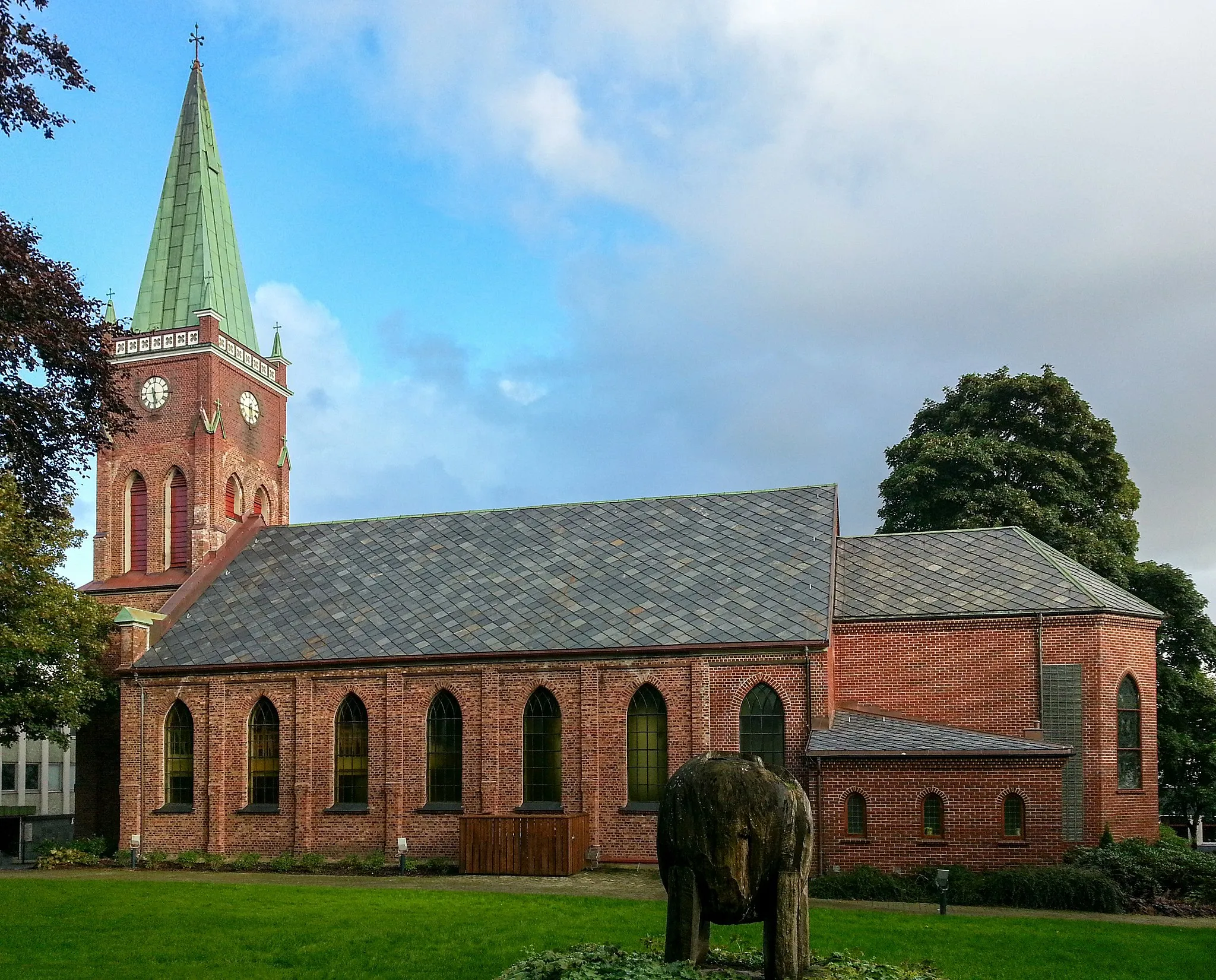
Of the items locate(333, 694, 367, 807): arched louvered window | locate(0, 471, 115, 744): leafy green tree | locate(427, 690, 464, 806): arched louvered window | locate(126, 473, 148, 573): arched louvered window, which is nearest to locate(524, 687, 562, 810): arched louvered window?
locate(427, 690, 464, 806): arched louvered window

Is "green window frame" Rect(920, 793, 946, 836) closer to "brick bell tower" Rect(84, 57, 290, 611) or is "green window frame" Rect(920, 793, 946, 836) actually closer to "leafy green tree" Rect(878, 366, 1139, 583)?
"leafy green tree" Rect(878, 366, 1139, 583)

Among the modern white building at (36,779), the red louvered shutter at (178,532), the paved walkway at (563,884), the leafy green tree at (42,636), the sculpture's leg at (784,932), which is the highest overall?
the red louvered shutter at (178,532)

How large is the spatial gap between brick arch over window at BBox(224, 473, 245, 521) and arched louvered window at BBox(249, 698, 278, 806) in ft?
30.1

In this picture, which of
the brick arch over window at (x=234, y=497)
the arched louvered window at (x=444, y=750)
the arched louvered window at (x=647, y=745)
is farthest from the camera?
the brick arch over window at (x=234, y=497)

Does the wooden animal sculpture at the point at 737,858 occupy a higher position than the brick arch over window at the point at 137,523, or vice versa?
the brick arch over window at the point at 137,523

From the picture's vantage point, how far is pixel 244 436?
135 feet

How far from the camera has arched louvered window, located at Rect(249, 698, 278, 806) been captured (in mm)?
32125

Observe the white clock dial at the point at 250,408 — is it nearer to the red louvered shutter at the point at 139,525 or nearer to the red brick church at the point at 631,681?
the red louvered shutter at the point at 139,525

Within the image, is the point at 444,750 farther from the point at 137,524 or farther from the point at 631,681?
the point at 137,524

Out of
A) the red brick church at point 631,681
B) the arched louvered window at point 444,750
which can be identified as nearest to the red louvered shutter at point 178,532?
the red brick church at point 631,681

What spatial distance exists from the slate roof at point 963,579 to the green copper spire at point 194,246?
74.5ft

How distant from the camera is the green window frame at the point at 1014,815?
25438 mm

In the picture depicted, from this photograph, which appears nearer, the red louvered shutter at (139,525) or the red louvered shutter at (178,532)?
the red louvered shutter at (178,532)

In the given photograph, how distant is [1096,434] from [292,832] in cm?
2925
